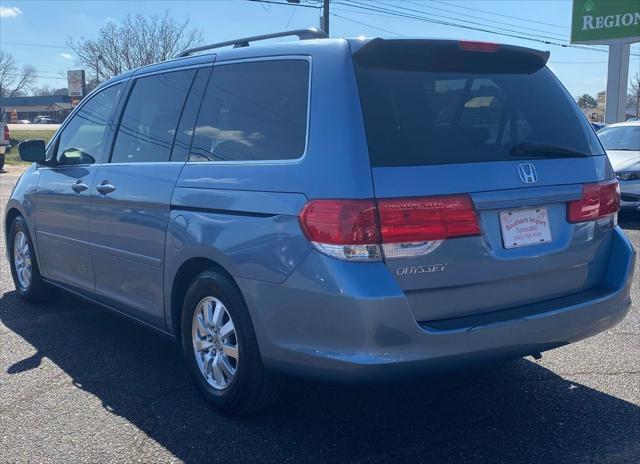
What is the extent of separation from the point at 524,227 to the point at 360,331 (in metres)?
0.97

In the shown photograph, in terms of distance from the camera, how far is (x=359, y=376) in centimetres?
306

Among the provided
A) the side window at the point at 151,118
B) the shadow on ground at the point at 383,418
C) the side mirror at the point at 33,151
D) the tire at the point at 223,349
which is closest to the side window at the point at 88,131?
the side mirror at the point at 33,151

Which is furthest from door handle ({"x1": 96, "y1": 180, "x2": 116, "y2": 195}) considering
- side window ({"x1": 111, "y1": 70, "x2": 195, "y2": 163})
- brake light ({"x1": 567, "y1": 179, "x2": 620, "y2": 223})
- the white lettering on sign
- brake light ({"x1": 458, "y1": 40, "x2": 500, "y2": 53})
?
the white lettering on sign

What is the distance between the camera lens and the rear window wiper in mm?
3451

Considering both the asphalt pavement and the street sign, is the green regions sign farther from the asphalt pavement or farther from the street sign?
the asphalt pavement

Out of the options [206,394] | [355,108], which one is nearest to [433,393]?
[206,394]

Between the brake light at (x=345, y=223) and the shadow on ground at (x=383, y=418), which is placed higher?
the brake light at (x=345, y=223)

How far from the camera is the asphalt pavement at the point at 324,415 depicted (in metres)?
3.40

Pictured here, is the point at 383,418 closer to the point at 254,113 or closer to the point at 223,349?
the point at 223,349

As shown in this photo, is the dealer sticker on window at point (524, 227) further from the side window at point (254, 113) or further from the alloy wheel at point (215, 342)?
the alloy wheel at point (215, 342)

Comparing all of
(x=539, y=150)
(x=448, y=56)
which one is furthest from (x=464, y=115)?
(x=539, y=150)

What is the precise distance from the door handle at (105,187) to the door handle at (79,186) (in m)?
0.24

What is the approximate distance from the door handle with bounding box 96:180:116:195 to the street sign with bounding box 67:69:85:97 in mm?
38607

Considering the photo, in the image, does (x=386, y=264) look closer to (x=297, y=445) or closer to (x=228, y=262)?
(x=228, y=262)
